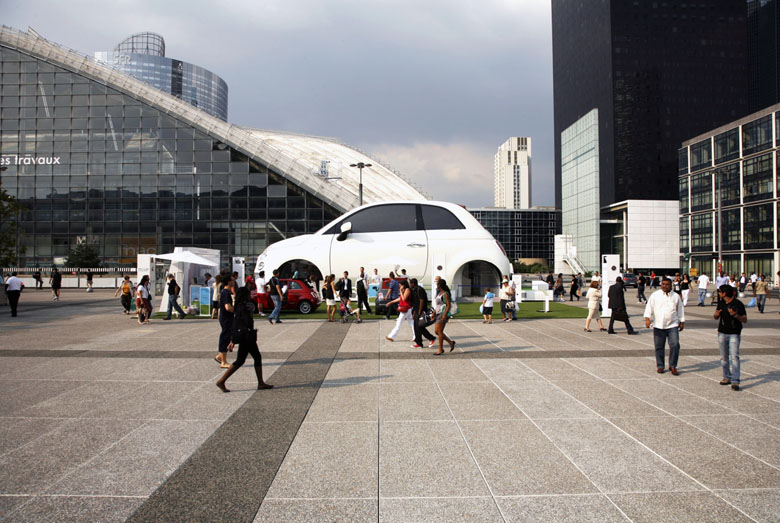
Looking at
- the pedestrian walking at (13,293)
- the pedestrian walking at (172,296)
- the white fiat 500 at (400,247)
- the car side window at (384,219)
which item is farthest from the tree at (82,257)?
the car side window at (384,219)

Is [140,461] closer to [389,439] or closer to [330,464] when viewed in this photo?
[330,464]

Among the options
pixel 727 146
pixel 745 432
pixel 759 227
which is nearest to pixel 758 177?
pixel 759 227

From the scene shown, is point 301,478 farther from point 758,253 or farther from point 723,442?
point 758,253

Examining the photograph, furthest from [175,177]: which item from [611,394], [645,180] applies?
[645,180]


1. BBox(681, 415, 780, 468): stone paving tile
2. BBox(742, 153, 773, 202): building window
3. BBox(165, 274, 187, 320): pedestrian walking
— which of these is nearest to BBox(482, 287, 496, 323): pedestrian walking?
BBox(681, 415, 780, 468): stone paving tile

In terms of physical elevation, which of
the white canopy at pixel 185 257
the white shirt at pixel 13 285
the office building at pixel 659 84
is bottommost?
the white shirt at pixel 13 285

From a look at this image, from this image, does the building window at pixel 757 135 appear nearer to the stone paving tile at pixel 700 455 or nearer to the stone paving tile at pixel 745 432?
the stone paving tile at pixel 745 432

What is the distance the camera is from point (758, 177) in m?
54.0

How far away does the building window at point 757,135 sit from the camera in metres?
52.5

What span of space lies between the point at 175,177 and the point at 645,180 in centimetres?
8587

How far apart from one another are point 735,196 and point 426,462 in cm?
6657

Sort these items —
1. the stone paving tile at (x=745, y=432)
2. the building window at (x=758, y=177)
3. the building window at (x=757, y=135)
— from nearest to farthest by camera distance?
the stone paving tile at (x=745, y=432), the building window at (x=758, y=177), the building window at (x=757, y=135)

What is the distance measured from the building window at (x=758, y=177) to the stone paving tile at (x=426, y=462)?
6123 cm

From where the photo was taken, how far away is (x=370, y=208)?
65.8 feet
